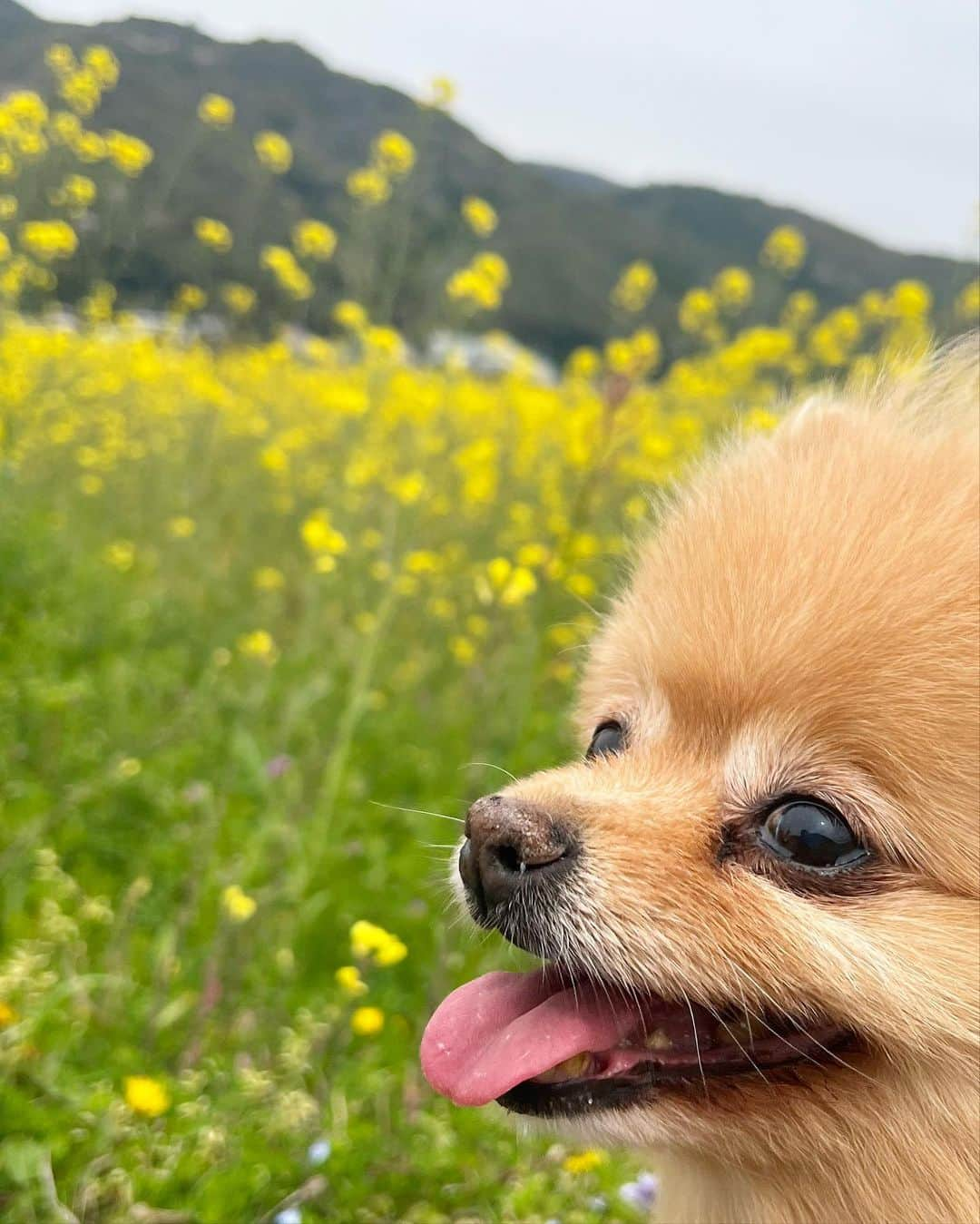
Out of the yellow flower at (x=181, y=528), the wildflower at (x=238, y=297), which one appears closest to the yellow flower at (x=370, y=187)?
the wildflower at (x=238, y=297)

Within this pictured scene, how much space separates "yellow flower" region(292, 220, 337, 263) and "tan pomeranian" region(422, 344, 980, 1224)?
16.1 feet

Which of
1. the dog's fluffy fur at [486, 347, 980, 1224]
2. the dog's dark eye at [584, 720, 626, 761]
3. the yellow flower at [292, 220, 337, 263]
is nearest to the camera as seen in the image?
the dog's fluffy fur at [486, 347, 980, 1224]

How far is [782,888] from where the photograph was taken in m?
1.27

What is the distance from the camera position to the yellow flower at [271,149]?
5062mm

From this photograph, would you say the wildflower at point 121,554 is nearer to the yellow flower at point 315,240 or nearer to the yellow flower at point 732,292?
the yellow flower at point 315,240

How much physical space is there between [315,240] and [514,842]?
5227 mm

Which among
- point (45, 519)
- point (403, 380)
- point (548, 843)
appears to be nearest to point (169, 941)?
point (548, 843)

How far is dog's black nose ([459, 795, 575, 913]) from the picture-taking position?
1.29 meters

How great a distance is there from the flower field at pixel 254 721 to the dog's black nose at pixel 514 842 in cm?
30

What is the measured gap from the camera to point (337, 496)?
407 cm

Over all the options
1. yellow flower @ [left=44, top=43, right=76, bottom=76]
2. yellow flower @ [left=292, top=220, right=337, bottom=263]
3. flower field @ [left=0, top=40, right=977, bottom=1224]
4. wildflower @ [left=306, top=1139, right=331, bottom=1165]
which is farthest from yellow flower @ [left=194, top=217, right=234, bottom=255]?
wildflower @ [left=306, top=1139, right=331, bottom=1165]

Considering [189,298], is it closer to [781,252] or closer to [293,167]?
[293,167]

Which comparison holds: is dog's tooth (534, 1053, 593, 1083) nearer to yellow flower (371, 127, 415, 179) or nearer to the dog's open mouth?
the dog's open mouth

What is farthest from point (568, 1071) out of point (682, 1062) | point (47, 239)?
point (47, 239)
